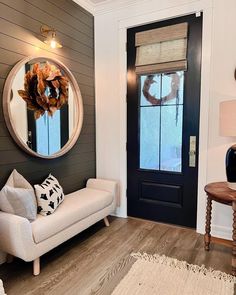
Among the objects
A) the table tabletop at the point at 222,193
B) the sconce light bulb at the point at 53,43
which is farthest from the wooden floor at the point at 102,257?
the sconce light bulb at the point at 53,43

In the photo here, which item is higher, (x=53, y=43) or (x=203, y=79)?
(x=53, y=43)

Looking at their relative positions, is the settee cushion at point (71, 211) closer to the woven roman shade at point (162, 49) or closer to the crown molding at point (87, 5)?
the woven roman shade at point (162, 49)

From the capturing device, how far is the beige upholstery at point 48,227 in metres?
1.77

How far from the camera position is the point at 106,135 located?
3.21m

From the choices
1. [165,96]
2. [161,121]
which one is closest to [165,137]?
[161,121]

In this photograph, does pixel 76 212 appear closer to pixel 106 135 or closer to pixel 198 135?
pixel 106 135

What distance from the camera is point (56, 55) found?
2.57 meters

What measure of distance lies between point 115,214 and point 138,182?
602 mm

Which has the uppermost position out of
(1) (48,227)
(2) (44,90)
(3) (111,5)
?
(3) (111,5)

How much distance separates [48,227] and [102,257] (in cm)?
64

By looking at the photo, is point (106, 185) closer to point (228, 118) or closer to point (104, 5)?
point (228, 118)

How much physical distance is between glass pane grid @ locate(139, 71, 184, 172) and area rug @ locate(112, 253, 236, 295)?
3.70ft

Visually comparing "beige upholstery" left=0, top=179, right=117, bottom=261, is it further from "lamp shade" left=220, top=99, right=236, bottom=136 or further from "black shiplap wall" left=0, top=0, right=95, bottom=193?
"lamp shade" left=220, top=99, right=236, bottom=136

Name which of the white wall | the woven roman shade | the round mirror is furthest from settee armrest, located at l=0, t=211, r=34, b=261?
the woven roman shade
